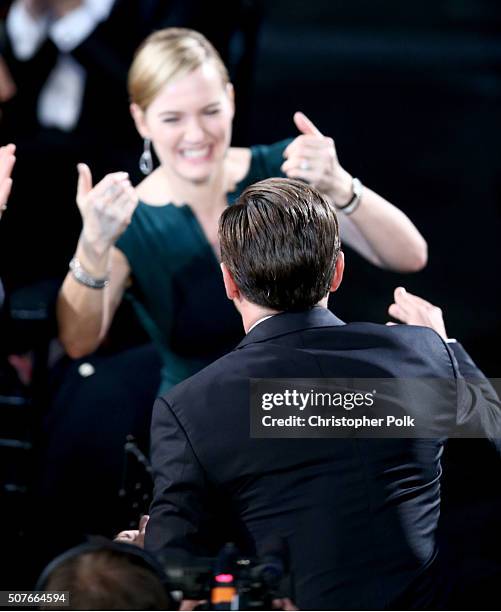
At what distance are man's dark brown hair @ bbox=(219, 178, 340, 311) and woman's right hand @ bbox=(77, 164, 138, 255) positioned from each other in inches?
25.4

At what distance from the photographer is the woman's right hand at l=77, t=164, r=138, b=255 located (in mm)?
2441

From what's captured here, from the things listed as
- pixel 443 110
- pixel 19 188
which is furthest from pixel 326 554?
pixel 443 110

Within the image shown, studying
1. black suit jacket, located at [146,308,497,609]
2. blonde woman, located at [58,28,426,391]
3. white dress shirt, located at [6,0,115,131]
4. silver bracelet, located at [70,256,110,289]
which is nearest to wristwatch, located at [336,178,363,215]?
blonde woman, located at [58,28,426,391]

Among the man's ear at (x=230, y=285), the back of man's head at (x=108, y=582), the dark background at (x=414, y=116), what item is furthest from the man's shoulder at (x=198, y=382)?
the dark background at (x=414, y=116)

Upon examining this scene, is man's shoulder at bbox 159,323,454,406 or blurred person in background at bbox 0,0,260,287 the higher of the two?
blurred person in background at bbox 0,0,260,287

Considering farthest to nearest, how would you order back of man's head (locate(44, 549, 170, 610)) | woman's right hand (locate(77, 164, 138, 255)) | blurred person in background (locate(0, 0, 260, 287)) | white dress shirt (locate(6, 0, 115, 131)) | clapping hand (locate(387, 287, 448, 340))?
white dress shirt (locate(6, 0, 115, 131)) → blurred person in background (locate(0, 0, 260, 287)) → woman's right hand (locate(77, 164, 138, 255)) → clapping hand (locate(387, 287, 448, 340)) → back of man's head (locate(44, 549, 170, 610))

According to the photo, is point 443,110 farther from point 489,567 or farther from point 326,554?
point 326,554

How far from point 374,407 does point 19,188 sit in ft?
6.44

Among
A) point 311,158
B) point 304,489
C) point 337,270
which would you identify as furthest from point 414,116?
point 304,489

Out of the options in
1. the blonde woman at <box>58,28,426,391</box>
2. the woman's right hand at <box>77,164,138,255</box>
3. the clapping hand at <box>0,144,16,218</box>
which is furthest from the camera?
the blonde woman at <box>58,28,426,391</box>

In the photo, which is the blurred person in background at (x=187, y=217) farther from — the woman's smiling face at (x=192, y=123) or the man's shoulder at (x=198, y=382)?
the man's shoulder at (x=198, y=382)

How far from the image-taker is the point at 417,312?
2.19m

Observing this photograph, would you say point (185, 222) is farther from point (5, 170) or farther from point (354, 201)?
point (5, 170)

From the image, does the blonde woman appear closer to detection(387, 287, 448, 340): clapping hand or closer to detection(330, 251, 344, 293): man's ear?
detection(387, 287, 448, 340): clapping hand
